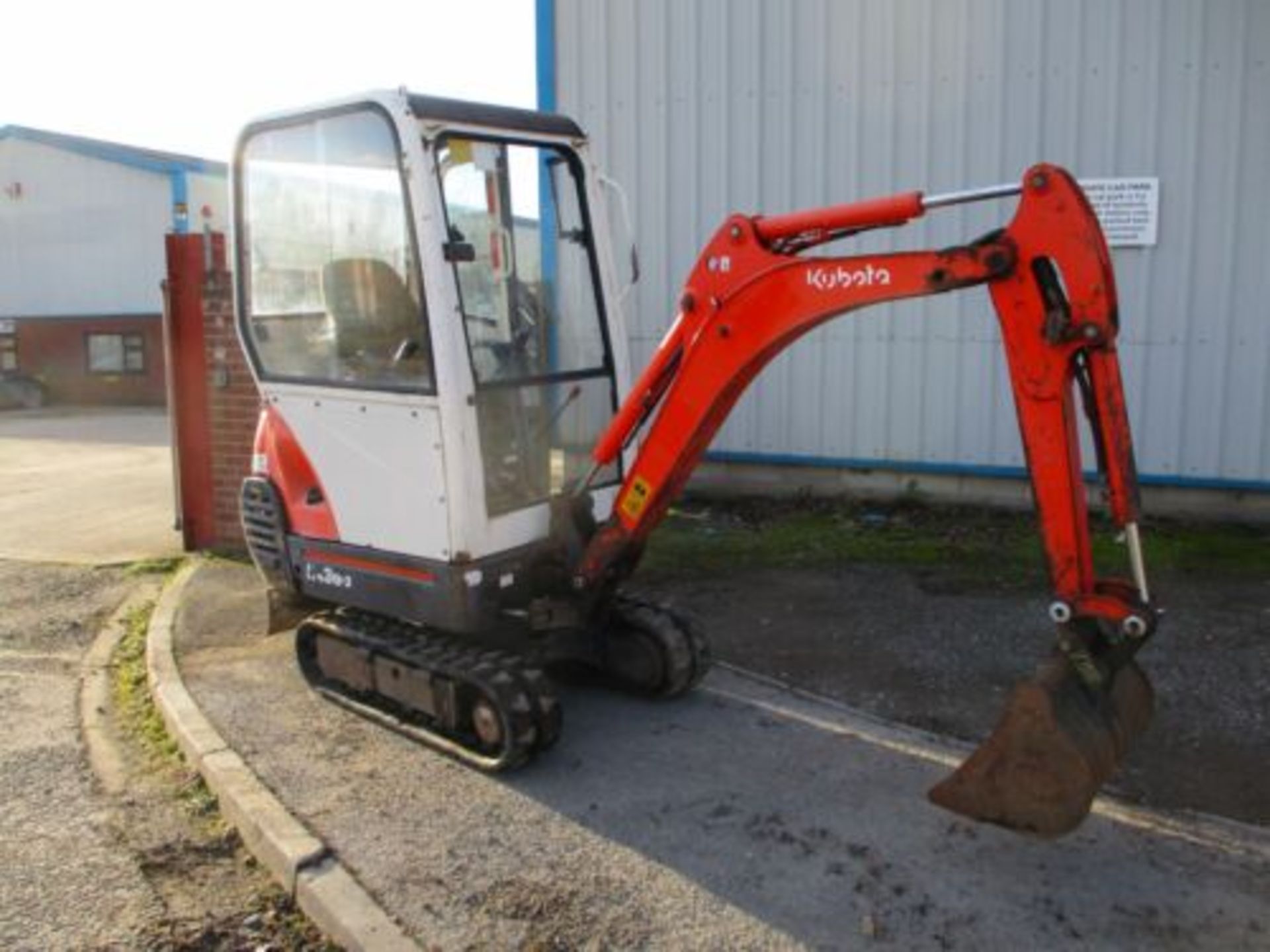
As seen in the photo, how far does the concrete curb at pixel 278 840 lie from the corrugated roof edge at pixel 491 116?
2713mm

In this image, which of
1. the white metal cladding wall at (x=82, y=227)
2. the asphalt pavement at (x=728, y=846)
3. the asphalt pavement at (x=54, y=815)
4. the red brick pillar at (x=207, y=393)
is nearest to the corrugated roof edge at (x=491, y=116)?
the asphalt pavement at (x=728, y=846)

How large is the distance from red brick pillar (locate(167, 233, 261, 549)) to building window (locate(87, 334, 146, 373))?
59.5 feet

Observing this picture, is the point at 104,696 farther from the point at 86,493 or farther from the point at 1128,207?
the point at 1128,207

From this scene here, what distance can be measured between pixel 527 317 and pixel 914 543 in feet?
13.3

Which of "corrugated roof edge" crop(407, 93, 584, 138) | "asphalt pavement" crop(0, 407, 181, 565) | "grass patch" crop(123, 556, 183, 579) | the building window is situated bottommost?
"grass patch" crop(123, 556, 183, 579)

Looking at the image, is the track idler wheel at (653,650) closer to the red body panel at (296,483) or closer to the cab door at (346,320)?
the cab door at (346,320)

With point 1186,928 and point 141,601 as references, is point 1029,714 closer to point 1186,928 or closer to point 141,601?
point 1186,928

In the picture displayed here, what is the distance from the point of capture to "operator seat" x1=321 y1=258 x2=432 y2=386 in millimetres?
4809

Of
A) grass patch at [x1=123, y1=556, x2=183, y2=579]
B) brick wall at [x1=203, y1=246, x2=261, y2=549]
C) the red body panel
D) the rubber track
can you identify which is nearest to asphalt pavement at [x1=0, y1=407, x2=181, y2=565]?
grass patch at [x1=123, y1=556, x2=183, y2=579]

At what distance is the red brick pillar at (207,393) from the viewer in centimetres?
834

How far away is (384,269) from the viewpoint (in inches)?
193

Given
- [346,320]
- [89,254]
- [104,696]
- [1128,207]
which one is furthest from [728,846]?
[89,254]

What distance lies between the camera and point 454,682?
4828 millimetres

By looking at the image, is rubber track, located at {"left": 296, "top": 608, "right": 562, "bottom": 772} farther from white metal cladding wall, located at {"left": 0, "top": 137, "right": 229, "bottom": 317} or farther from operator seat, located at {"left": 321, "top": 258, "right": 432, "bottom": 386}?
white metal cladding wall, located at {"left": 0, "top": 137, "right": 229, "bottom": 317}
